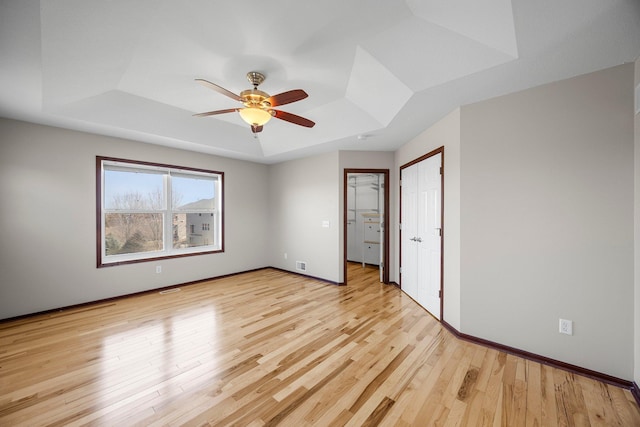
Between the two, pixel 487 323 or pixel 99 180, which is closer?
pixel 487 323

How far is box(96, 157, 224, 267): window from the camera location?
12.2 feet

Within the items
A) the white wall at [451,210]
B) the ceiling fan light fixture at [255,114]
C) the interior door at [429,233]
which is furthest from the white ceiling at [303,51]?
the interior door at [429,233]

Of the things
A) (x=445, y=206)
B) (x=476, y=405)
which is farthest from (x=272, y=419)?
(x=445, y=206)

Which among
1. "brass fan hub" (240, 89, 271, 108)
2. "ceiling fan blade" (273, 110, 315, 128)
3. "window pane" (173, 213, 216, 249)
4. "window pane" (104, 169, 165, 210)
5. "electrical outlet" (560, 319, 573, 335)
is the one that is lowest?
"electrical outlet" (560, 319, 573, 335)

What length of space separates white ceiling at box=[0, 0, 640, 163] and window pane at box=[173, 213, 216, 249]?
1.97m

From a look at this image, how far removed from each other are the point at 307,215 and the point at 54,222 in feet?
12.4

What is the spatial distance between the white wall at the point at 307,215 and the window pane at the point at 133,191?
2309mm

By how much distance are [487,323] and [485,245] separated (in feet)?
2.61

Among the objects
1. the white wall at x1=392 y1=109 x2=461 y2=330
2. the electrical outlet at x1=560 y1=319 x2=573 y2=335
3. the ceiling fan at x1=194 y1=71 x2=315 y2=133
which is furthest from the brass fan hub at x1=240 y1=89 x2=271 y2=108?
the electrical outlet at x1=560 y1=319 x2=573 y2=335

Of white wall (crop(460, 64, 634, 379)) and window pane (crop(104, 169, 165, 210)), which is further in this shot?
window pane (crop(104, 169, 165, 210))

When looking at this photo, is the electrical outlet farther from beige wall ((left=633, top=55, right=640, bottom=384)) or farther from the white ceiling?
the white ceiling

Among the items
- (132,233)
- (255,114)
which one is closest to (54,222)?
(132,233)

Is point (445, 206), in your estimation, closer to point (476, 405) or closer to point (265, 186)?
point (476, 405)

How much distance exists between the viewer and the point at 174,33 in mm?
1972
